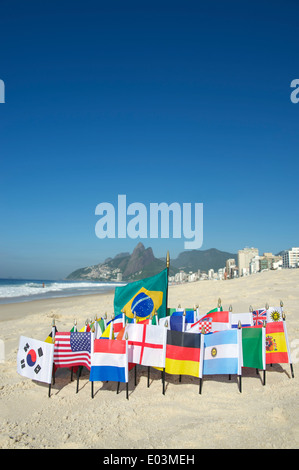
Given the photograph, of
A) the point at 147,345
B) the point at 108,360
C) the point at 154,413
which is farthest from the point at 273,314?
the point at 108,360

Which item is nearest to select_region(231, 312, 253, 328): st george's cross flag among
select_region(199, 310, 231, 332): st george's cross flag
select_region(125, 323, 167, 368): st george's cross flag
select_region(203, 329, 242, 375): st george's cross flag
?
select_region(199, 310, 231, 332): st george's cross flag

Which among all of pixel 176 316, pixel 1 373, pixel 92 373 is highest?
pixel 176 316

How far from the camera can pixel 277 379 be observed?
20.8 ft

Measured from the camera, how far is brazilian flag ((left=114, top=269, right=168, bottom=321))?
8.37 meters

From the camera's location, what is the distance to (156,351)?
6.02 m

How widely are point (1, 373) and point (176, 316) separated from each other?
4.25 metres

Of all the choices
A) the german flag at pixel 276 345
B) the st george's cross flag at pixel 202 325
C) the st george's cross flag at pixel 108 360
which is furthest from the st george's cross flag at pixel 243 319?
the st george's cross flag at pixel 108 360

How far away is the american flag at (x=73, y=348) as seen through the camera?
615 centimetres

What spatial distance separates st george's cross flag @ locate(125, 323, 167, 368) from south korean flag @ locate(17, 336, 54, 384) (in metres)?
1.50

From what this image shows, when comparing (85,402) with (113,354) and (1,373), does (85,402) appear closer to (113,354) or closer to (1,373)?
(113,354)

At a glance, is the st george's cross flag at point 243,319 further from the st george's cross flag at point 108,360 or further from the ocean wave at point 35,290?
the ocean wave at point 35,290

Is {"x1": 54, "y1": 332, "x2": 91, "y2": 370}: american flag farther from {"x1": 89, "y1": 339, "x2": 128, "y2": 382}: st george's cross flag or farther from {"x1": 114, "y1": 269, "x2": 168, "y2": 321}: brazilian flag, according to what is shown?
{"x1": 114, "y1": 269, "x2": 168, "y2": 321}: brazilian flag

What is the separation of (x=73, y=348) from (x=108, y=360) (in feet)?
2.78
